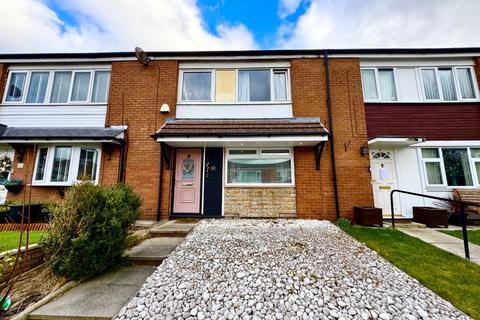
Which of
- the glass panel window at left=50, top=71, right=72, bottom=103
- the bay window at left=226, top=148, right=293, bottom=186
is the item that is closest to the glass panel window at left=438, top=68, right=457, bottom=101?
the bay window at left=226, top=148, right=293, bottom=186

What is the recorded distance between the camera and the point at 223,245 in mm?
4055

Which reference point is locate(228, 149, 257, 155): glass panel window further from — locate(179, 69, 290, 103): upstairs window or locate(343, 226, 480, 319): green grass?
locate(343, 226, 480, 319): green grass

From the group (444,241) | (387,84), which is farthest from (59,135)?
(387,84)

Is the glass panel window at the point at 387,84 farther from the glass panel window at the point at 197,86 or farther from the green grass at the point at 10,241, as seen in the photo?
the green grass at the point at 10,241

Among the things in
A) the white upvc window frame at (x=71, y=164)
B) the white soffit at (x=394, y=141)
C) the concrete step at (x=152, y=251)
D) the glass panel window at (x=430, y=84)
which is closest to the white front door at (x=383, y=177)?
the white soffit at (x=394, y=141)

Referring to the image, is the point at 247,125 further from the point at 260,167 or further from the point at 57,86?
the point at 57,86

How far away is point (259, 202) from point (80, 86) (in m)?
8.42

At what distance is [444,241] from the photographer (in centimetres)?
459

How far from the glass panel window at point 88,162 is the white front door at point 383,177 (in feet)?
34.0

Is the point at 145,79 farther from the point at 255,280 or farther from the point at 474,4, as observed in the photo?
the point at 474,4

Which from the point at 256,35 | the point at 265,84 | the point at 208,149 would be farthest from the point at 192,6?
the point at 208,149

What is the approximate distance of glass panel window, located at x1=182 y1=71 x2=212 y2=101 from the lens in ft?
24.6

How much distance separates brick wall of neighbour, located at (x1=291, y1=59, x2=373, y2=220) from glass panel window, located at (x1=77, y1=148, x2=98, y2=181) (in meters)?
7.44

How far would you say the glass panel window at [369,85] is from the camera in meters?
7.34
